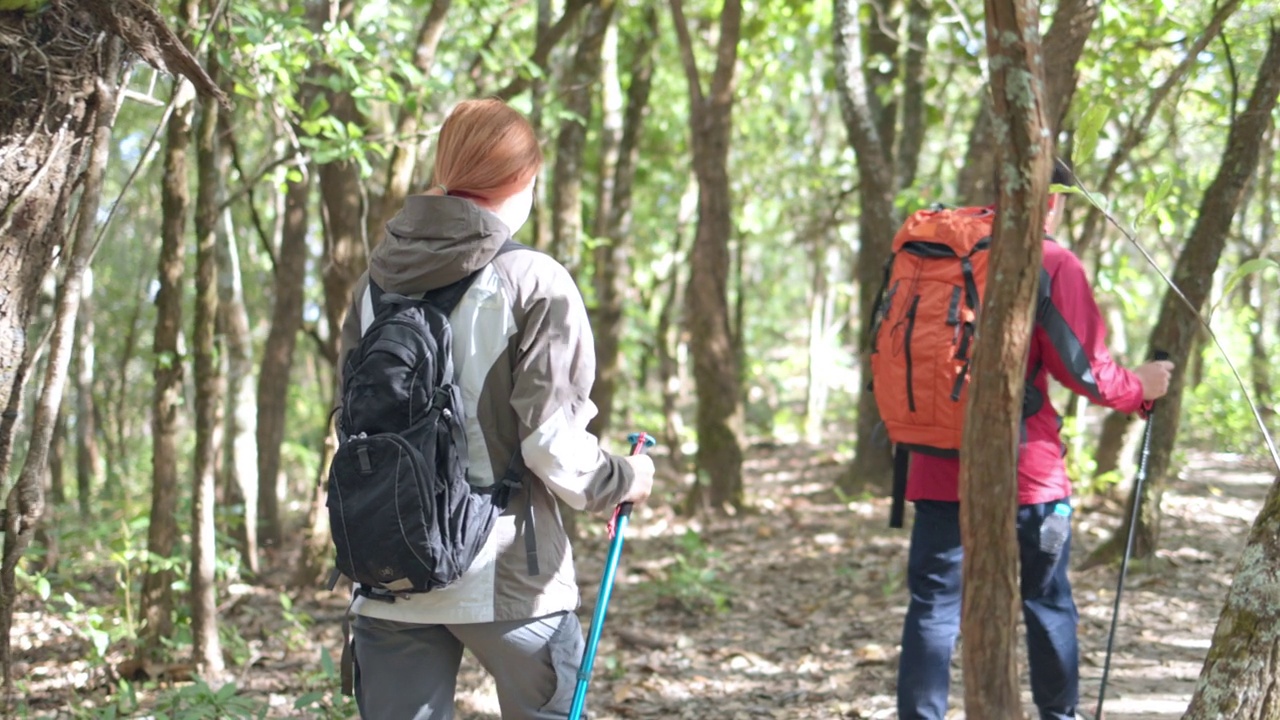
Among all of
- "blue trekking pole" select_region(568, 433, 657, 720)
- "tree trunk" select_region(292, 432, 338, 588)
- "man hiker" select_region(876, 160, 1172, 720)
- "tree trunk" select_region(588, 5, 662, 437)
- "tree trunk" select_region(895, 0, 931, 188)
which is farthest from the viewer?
"tree trunk" select_region(588, 5, 662, 437)

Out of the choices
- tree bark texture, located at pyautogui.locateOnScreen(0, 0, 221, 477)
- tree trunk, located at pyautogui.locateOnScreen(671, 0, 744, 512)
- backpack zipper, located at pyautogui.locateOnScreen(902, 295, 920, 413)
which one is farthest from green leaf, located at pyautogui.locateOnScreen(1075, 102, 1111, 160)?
tree trunk, located at pyautogui.locateOnScreen(671, 0, 744, 512)

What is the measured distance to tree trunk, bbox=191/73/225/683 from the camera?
5035 millimetres

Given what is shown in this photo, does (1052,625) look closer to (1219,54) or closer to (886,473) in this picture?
(1219,54)

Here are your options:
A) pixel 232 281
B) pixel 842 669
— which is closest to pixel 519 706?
pixel 842 669

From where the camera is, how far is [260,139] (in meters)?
15.8

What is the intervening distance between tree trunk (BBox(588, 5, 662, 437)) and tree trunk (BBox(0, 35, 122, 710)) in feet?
21.9

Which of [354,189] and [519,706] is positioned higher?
[354,189]

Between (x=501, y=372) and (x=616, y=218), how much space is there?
28.3 feet

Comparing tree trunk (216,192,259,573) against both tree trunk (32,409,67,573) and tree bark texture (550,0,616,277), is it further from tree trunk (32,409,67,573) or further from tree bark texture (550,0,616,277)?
tree bark texture (550,0,616,277)

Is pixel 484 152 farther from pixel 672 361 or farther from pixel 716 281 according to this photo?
pixel 672 361

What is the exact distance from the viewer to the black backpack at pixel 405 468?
2.24 m

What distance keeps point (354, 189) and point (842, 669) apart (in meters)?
4.31

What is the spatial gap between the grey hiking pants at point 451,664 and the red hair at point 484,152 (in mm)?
980

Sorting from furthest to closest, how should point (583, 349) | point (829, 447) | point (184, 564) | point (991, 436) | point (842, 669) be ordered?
point (829, 447) < point (184, 564) < point (842, 669) < point (583, 349) < point (991, 436)
